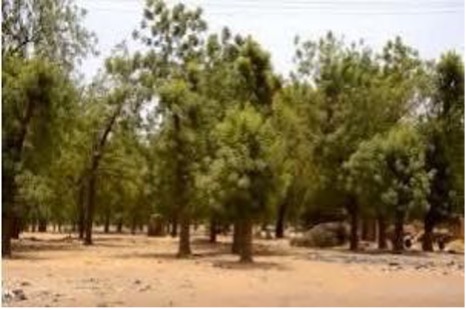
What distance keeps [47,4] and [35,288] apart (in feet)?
55.4

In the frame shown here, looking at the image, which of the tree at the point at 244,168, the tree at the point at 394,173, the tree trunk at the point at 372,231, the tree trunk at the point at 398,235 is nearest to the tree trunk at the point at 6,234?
the tree at the point at 244,168

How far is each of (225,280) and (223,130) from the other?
19.2ft

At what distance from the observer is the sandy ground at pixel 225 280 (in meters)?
13.5

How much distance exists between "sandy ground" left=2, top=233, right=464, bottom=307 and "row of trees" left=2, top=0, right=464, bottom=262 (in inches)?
67.9

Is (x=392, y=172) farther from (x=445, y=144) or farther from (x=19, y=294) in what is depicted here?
(x=19, y=294)

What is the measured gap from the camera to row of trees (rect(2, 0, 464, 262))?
22.8 m

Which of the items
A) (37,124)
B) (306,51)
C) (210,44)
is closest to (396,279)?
(37,124)

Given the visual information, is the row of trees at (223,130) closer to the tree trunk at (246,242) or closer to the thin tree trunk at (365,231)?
the tree trunk at (246,242)

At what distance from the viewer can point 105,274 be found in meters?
18.5

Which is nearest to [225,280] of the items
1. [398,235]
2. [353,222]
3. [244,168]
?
[244,168]

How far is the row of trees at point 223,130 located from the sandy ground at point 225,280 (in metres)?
1.72

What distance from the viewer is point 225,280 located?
17.4 meters

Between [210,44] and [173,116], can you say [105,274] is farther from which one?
[210,44]

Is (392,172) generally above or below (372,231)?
above
